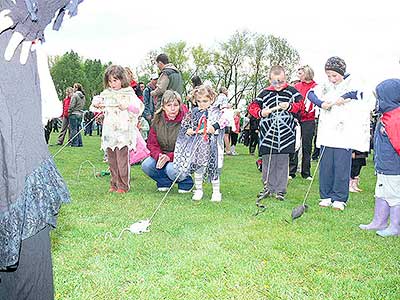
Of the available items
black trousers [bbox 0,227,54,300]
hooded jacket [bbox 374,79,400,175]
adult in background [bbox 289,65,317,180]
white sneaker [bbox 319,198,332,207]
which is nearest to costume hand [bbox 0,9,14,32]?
black trousers [bbox 0,227,54,300]

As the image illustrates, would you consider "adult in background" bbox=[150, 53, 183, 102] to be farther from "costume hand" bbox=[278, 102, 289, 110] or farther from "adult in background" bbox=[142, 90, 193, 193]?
"costume hand" bbox=[278, 102, 289, 110]

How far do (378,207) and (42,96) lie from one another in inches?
138

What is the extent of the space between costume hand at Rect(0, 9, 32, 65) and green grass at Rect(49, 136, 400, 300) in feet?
5.33

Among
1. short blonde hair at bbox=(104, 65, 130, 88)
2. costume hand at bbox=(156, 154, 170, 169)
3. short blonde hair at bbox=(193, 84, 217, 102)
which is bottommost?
costume hand at bbox=(156, 154, 170, 169)

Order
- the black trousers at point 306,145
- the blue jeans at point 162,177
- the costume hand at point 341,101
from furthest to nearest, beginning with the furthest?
the black trousers at point 306,145 → the blue jeans at point 162,177 → the costume hand at point 341,101

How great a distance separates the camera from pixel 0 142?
1.44m

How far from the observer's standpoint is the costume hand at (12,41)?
149cm

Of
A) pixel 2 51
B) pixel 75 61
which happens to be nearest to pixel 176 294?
pixel 2 51

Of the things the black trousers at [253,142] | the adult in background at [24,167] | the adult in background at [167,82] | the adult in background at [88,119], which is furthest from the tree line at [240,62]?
the adult in background at [24,167]

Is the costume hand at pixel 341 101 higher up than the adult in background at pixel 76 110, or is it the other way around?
the costume hand at pixel 341 101

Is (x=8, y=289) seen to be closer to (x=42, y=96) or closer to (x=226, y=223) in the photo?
(x=42, y=96)

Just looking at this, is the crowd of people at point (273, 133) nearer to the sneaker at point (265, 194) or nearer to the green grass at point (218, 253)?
the sneaker at point (265, 194)

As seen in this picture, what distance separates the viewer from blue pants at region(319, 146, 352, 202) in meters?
5.30

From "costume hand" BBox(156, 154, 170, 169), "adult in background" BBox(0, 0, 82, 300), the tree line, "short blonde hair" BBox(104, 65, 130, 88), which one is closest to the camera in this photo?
"adult in background" BBox(0, 0, 82, 300)
